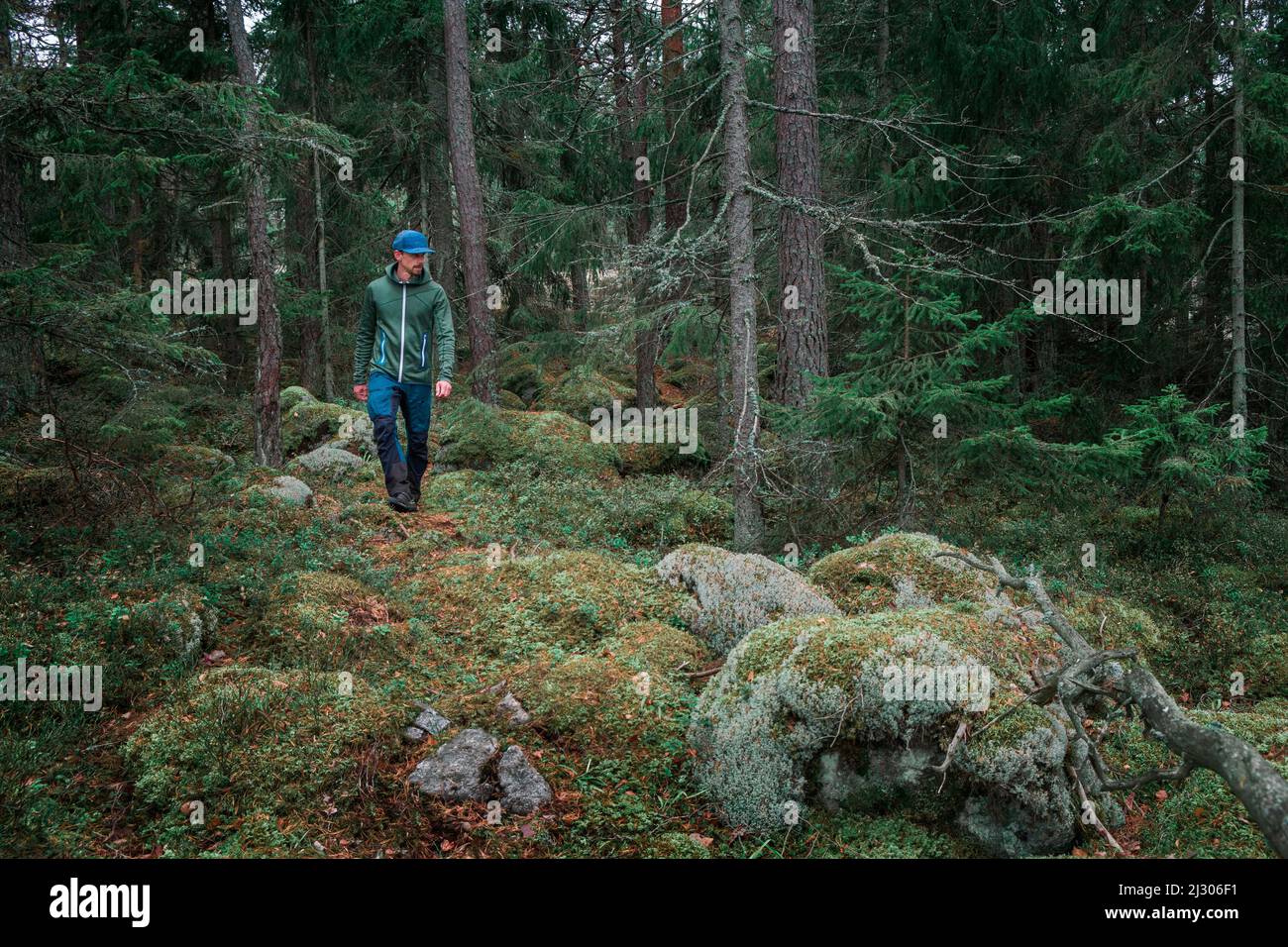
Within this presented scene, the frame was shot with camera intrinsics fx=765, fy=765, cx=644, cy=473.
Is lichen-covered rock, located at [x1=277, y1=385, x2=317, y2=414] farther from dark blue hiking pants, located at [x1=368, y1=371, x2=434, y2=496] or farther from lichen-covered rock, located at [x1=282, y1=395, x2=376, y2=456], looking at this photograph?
dark blue hiking pants, located at [x1=368, y1=371, x2=434, y2=496]

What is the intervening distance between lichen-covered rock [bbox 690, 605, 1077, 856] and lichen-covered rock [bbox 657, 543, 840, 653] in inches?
56.4

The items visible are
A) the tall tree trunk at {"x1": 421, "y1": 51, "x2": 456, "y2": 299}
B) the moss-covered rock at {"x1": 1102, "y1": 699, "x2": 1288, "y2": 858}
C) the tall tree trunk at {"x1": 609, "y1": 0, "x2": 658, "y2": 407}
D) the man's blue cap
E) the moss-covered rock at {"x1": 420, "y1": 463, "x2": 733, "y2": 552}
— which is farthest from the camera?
the tall tree trunk at {"x1": 421, "y1": 51, "x2": 456, "y2": 299}

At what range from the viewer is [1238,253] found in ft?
36.6

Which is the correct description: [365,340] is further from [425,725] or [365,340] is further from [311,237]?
[311,237]

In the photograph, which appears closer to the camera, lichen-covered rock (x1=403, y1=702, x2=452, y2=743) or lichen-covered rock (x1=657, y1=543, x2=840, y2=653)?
lichen-covered rock (x1=403, y1=702, x2=452, y2=743)

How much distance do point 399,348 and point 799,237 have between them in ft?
18.2

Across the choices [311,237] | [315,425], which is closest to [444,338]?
[315,425]

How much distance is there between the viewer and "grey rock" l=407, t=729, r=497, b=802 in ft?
14.0

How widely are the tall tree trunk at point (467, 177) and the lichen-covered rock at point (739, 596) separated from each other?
9297mm

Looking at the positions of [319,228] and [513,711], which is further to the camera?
[319,228]

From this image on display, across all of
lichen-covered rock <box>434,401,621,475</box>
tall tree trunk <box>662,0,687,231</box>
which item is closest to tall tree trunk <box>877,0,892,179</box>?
tall tree trunk <box>662,0,687,231</box>

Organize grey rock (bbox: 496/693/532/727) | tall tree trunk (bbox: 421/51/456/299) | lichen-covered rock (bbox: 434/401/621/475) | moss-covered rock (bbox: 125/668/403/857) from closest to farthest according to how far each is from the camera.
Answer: moss-covered rock (bbox: 125/668/403/857), grey rock (bbox: 496/693/532/727), lichen-covered rock (bbox: 434/401/621/475), tall tree trunk (bbox: 421/51/456/299)

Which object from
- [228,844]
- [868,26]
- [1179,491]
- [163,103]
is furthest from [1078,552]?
[868,26]
